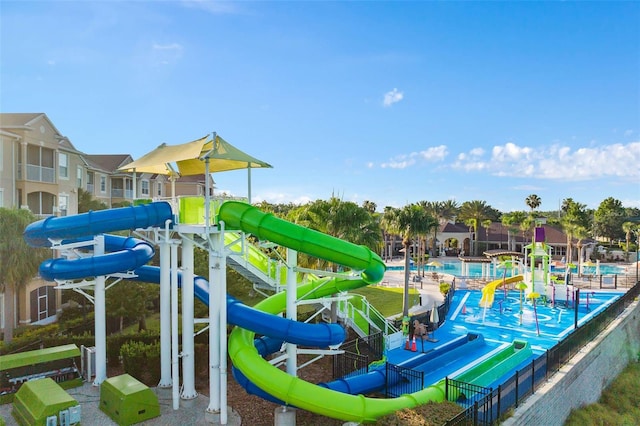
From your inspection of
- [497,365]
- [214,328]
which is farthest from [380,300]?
[214,328]

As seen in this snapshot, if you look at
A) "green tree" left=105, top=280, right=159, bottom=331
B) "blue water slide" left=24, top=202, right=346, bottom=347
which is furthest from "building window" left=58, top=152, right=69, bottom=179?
"blue water slide" left=24, top=202, right=346, bottom=347

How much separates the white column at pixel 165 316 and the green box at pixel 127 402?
1880 mm

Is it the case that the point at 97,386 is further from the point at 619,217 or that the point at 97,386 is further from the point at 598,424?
the point at 619,217

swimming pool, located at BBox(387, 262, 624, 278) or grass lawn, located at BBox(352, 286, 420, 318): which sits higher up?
grass lawn, located at BBox(352, 286, 420, 318)

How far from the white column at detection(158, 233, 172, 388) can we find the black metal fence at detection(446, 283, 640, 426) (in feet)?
32.8

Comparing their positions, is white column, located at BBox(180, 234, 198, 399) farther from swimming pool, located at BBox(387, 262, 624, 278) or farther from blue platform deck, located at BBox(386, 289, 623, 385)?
swimming pool, located at BBox(387, 262, 624, 278)

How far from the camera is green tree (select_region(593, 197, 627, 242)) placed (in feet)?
284

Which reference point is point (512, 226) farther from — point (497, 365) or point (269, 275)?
point (269, 275)

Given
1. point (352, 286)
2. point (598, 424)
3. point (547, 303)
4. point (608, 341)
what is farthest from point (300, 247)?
point (547, 303)

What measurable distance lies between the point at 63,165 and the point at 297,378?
86.1 ft

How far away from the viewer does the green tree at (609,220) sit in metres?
86.5

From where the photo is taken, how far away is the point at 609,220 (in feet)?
284

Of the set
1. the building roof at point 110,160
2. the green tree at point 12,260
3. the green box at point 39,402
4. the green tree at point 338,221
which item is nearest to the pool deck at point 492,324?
the green tree at point 338,221

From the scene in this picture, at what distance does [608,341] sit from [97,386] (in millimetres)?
26131
